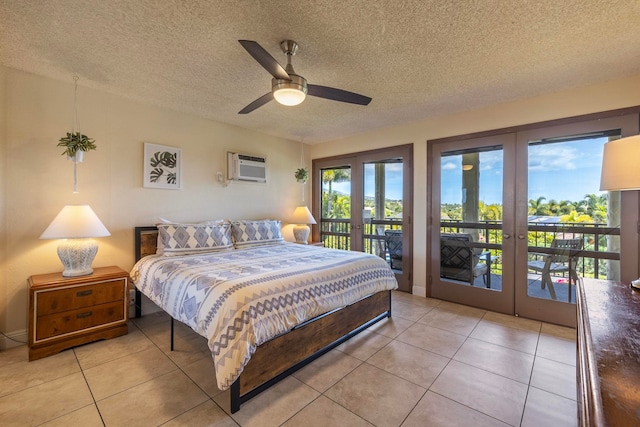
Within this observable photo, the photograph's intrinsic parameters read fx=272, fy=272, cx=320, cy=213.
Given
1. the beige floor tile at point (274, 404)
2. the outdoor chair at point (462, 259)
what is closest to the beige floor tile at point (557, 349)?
the outdoor chair at point (462, 259)

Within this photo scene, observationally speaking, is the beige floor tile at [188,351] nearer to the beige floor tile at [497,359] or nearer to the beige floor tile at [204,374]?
the beige floor tile at [204,374]

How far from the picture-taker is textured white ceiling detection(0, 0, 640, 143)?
175cm

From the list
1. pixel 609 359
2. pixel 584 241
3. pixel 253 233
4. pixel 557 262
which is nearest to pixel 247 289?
pixel 609 359

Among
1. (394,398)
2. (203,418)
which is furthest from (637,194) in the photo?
(203,418)

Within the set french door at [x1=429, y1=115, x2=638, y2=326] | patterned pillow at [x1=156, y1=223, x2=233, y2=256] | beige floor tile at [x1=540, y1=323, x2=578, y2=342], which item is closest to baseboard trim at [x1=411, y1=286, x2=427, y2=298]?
french door at [x1=429, y1=115, x2=638, y2=326]

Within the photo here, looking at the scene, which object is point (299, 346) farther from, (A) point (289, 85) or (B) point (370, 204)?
(B) point (370, 204)

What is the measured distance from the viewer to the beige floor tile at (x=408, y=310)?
320 centimetres

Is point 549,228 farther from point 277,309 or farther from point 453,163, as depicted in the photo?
point 277,309

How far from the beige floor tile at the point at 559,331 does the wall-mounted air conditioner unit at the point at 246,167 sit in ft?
13.5

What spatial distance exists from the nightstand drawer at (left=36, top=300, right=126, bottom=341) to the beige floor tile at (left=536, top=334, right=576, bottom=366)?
392 cm

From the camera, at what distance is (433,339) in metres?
2.64

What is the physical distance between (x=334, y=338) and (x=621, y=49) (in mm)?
3328

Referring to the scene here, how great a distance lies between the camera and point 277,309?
1878mm

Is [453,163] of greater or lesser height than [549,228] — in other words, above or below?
above
